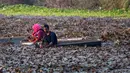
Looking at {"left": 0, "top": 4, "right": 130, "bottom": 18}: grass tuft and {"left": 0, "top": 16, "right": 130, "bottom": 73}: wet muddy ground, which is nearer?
{"left": 0, "top": 16, "right": 130, "bottom": 73}: wet muddy ground

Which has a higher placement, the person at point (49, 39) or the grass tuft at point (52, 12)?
Answer: the person at point (49, 39)

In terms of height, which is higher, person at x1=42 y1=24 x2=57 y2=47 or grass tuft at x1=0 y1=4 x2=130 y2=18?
person at x1=42 y1=24 x2=57 y2=47

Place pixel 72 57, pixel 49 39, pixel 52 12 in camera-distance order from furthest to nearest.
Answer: pixel 52 12
pixel 49 39
pixel 72 57

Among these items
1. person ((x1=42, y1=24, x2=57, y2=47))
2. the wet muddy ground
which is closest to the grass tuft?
the wet muddy ground

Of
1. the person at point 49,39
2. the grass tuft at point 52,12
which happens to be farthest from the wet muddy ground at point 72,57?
the grass tuft at point 52,12

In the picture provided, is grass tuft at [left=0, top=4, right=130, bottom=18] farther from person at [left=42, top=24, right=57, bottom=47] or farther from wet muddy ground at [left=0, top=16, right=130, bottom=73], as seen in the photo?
person at [left=42, top=24, right=57, bottom=47]

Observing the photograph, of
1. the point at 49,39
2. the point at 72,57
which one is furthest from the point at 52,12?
the point at 72,57

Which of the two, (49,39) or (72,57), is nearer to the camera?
(72,57)

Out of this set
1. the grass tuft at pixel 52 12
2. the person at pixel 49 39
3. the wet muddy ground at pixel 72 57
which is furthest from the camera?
the grass tuft at pixel 52 12

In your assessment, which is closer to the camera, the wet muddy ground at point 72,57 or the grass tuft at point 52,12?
the wet muddy ground at point 72,57

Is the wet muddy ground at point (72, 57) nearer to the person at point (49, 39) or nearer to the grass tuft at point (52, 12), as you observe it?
the person at point (49, 39)

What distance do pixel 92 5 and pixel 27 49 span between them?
86.2 feet

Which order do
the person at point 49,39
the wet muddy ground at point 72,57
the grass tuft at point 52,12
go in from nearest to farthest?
the wet muddy ground at point 72,57, the person at point 49,39, the grass tuft at point 52,12

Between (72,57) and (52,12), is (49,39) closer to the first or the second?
(72,57)
